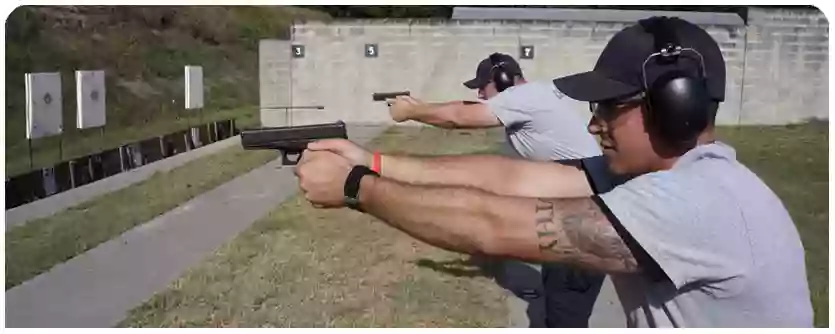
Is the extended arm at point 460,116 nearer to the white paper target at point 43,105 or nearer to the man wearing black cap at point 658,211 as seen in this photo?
the man wearing black cap at point 658,211

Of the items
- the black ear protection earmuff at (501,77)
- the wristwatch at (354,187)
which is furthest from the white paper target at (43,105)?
the wristwatch at (354,187)

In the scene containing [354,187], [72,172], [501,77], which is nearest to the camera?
[354,187]

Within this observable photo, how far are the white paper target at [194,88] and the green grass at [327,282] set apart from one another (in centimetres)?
107

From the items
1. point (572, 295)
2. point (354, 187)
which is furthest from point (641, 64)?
point (572, 295)

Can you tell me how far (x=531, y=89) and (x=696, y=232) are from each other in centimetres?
143

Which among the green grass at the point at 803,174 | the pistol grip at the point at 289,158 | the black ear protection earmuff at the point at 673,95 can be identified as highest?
the black ear protection earmuff at the point at 673,95

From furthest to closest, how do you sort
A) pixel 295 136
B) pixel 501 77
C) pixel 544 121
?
pixel 501 77
pixel 544 121
pixel 295 136

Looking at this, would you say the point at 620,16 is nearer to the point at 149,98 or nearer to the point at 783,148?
the point at 783,148

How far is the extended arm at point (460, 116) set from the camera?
100.0 inches

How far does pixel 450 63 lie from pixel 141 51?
6.30 ft

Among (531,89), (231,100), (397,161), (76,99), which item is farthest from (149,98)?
(397,161)

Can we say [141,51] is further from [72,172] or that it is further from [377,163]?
[377,163]

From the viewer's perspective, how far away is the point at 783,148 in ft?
15.4

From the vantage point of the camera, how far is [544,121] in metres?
2.54
